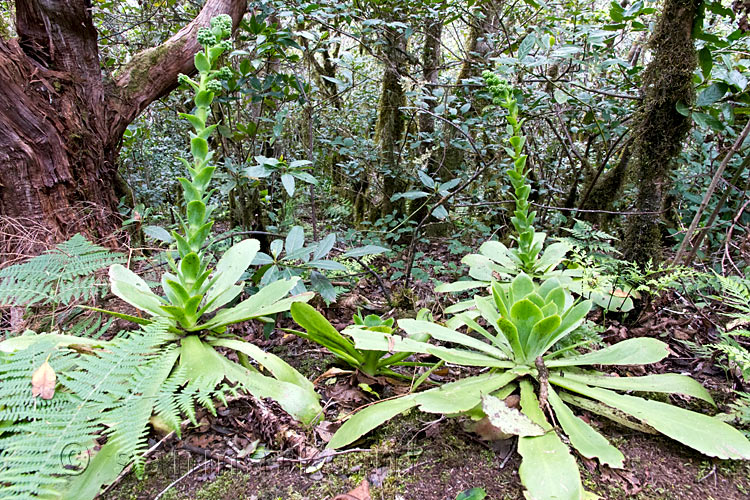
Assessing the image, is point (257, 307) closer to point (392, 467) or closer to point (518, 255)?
point (392, 467)

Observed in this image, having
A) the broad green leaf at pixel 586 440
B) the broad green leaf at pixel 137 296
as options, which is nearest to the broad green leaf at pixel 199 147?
the broad green leaf at pixel 137 296

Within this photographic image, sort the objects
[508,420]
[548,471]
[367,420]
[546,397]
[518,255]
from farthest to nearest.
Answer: [518,255]
[546,397]
[367,420]
[508,420]
[548,471]

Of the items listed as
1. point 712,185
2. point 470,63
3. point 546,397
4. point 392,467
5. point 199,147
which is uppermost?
point 470,63

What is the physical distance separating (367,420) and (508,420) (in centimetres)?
45

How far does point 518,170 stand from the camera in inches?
76.4

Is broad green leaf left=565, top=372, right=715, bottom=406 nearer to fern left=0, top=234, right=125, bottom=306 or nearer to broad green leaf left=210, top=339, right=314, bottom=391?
broad green leaf left=210, top=339, right=314, bottom=391

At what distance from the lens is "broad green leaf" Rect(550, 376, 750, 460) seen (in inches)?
44.4

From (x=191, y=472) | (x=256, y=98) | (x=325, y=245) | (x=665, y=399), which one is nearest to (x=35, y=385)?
(x=191, y=472)

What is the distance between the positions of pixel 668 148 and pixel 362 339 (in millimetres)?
2205

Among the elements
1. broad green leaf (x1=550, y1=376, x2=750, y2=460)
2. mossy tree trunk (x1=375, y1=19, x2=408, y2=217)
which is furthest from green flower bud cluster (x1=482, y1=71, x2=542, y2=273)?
mossy tree trunk (x1=375, y1=19, x2=408, y2=217)

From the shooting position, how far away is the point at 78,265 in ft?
5.63

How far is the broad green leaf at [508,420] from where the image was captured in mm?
1136

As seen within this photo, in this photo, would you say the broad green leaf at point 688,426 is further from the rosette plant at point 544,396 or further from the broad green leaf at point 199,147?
the broad green leaf at point 199,147

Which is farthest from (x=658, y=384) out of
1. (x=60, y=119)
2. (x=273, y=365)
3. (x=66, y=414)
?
(x=60, y=119)
